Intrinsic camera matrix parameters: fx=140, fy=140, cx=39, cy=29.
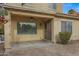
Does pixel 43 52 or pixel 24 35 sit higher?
pixel 24 35

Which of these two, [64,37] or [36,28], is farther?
[36,28]

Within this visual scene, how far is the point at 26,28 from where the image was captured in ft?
44.9

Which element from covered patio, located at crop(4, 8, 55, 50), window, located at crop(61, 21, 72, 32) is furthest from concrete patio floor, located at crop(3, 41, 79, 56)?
window, located at crop(61, 21, 72, 32)

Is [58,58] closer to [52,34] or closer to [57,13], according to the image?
[52,34]

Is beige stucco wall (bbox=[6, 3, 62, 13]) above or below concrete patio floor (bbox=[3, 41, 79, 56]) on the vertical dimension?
above

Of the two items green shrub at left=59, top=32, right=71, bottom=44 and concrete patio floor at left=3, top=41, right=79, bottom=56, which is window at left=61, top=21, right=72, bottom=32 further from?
concrete patio floor at left=3, top=41, right=79, bottom=56

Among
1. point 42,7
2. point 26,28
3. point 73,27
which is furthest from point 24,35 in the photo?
point 73,27

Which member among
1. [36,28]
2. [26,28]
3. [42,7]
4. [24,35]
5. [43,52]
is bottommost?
[43,52]

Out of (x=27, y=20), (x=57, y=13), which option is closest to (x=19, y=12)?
(x=27, y=20)

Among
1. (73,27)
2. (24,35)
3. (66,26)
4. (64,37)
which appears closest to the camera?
(64,37)

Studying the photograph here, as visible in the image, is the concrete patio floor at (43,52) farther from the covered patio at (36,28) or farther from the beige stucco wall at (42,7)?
the beige stucco wall at (42,7)

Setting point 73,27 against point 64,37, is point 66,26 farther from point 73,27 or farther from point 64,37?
point 64,37

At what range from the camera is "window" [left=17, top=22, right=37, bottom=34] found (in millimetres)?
13299

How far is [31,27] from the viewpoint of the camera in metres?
14.0
